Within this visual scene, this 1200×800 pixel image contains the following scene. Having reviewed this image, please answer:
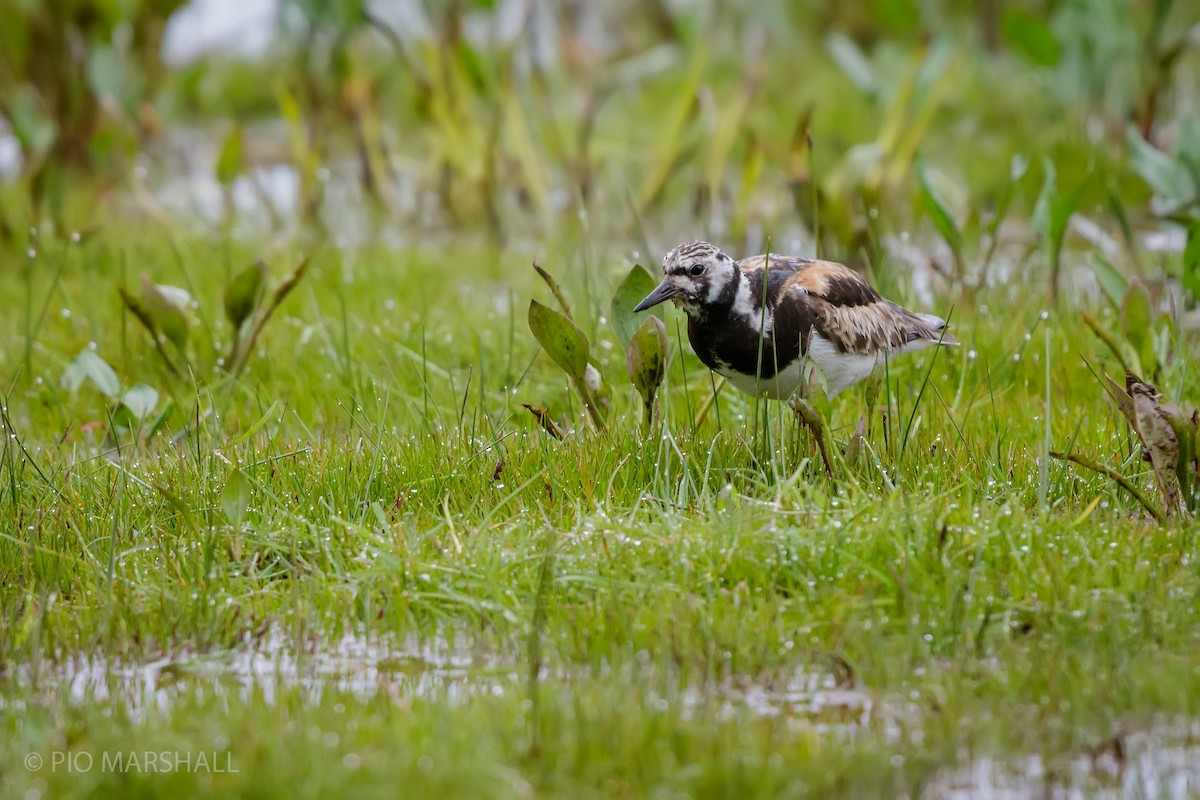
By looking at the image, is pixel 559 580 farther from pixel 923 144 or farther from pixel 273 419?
pixel 923 144

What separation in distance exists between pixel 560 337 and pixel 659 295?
0.36m

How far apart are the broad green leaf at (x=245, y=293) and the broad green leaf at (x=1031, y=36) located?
16.4ft

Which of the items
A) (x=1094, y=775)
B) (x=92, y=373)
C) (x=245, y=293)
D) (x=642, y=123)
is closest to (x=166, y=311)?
(x=245, y=293)

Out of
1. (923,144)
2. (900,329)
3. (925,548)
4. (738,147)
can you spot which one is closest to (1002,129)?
(923,144)

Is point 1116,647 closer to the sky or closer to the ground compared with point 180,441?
closer to the ground

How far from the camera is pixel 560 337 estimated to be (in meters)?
4.50

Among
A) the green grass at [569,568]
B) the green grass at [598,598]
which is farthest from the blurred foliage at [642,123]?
the green grass at [598,598]

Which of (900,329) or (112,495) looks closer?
(112,495)

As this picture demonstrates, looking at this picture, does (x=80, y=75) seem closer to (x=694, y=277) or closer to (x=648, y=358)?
(x=694, y=277)

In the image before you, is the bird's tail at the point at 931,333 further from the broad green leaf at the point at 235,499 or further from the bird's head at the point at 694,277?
the broad green leaf at the point at 235,499

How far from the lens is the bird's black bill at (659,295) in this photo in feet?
15.0

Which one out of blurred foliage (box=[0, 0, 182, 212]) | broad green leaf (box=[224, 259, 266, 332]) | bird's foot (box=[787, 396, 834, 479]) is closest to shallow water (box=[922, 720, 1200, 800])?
bird's foot (box=[787, 396, 834, 479])

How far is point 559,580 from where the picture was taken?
3.81 m

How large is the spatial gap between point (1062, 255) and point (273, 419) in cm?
441
